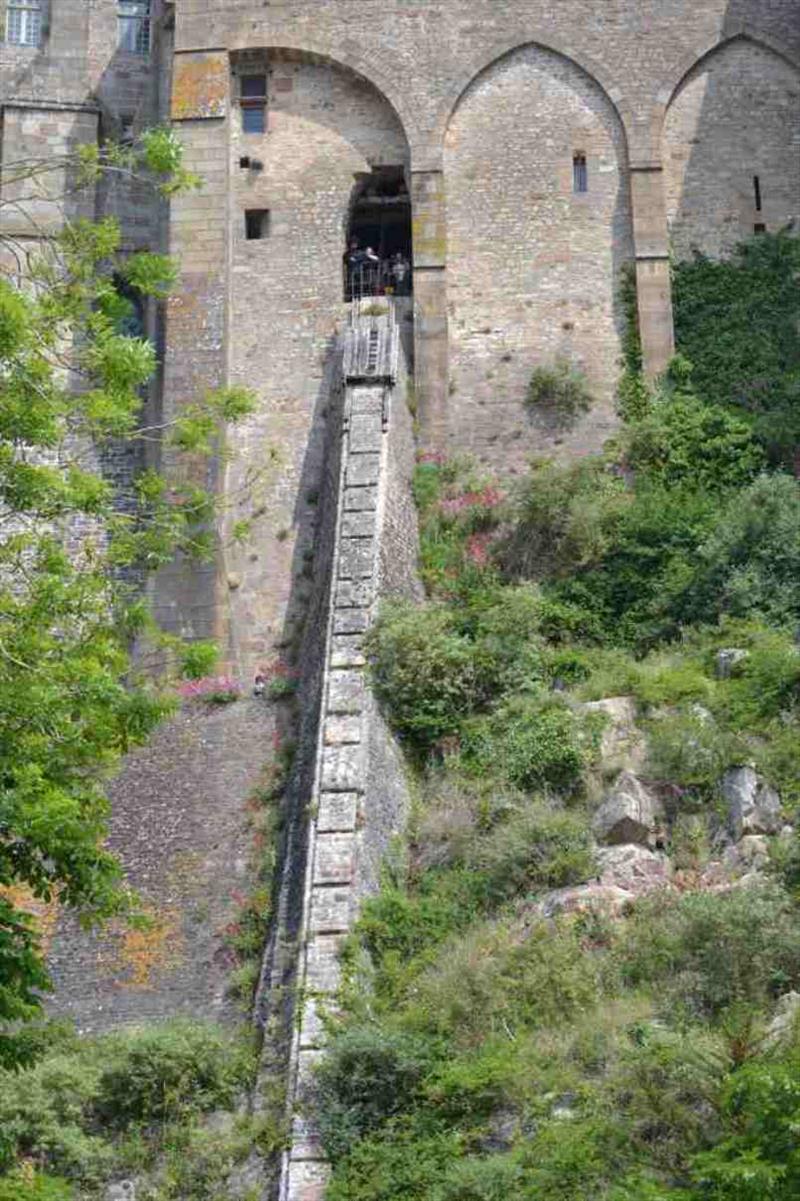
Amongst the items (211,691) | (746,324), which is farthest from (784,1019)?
(746,324)

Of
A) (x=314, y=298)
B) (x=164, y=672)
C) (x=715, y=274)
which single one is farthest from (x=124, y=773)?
(x=715, y=274)

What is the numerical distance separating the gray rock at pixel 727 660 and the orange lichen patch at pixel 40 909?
7.70 meters

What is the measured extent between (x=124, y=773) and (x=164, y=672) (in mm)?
2594

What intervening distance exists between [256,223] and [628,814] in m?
13.3

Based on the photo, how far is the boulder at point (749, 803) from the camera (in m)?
21.4

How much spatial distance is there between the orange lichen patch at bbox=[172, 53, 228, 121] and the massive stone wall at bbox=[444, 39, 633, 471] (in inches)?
135

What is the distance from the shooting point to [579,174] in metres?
31.9

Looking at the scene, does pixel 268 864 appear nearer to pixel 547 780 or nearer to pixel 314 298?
pixel 547 780

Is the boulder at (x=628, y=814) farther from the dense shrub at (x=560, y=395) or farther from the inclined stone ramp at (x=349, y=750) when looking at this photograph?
the dense shrub at (x=560, y=395)

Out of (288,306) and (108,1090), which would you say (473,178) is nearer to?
(288,306)

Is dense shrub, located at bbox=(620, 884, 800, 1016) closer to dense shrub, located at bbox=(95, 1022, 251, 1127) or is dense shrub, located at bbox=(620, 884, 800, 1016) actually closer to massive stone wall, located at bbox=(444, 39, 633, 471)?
dense shrub, located at bbox=(95, 1022, 251, 1127)

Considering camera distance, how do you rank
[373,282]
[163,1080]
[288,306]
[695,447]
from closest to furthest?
[163,1080] < [695,447] < [288,306] < [373,282]

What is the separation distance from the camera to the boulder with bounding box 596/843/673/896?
21.1 metres

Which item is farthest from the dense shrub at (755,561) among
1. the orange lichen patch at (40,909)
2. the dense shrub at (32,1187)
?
the dense shrub at (32,1187)
